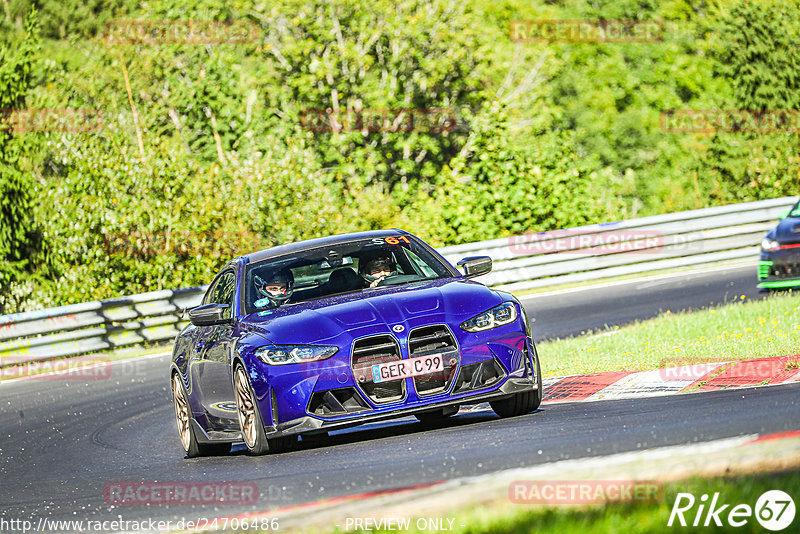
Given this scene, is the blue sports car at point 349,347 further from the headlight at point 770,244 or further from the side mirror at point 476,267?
the headlight at point 770,244

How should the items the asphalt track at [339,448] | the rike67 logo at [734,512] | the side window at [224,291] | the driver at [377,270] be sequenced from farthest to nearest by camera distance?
the side window at [224,291] < the driver at [377,270] < the asphalt track at [339,448] < the rike67 logo at [734,512]

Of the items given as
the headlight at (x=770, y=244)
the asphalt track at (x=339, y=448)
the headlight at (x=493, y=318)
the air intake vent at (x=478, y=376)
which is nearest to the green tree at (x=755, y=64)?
the headlight at (x=770, y=244)

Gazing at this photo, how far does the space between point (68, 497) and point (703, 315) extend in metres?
8.57

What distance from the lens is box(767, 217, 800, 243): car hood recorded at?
1641 cm

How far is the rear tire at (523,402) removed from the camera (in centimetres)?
869

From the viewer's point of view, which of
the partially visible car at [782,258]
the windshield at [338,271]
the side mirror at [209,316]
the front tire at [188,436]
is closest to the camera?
the side mirror at [209,316]

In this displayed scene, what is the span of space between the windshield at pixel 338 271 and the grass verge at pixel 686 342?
259 cm

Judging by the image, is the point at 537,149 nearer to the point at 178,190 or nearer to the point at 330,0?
the point at 178,190

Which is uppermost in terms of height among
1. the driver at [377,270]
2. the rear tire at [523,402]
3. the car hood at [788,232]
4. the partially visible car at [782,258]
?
the driver at [377,270]

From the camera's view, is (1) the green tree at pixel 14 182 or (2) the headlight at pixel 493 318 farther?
(1) the green tree at pixel 14 182

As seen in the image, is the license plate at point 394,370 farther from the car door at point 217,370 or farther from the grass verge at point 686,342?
the grass verge at point 686,342

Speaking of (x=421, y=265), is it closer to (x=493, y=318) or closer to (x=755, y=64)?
(x=493, y=318)

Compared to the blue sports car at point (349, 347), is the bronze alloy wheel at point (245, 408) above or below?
below

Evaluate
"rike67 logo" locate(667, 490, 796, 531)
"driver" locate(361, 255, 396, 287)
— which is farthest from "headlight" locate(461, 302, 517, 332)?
"rike67 logo" locate(667, 490, 796, 531)
